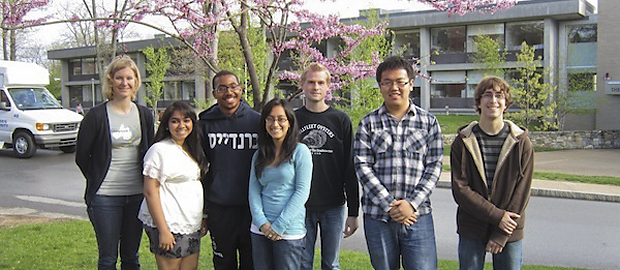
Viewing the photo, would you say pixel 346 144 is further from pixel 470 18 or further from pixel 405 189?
pixel 470 18

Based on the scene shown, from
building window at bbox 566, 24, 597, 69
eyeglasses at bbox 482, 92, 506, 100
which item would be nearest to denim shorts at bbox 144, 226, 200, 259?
eyeglasses at bbox 482, 92, 506, 100

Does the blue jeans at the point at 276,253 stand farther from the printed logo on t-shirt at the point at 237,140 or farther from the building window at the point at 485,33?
the building window at the point at 485,33

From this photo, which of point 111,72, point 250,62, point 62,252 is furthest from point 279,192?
point 62,252

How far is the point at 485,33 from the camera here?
1431 inches

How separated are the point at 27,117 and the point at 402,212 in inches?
616

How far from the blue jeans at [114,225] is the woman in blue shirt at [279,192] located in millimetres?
1025

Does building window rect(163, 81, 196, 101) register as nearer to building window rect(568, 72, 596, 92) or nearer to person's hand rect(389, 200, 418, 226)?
building window rect(568, 72, 596, 92)

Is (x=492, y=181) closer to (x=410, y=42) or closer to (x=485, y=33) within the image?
(x=485, y=33)

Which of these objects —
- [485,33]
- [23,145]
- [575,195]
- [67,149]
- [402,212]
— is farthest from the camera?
[485,33]

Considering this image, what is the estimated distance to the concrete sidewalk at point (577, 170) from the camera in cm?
1145

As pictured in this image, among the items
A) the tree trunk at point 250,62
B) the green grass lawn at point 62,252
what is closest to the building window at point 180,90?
the green grass lawn at point 62,252

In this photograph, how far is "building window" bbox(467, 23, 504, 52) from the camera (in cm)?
3594

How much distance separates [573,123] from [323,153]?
28217 millimetres

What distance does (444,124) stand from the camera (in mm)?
29531
